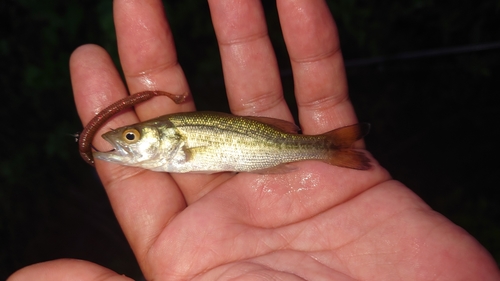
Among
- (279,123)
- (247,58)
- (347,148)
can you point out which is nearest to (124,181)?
(279,123)

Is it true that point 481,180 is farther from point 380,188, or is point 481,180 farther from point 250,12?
point 250,12

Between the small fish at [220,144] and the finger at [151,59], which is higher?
the finger at [151,59]

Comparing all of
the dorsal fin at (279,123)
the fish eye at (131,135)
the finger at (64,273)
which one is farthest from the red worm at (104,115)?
the finger at (64,273)

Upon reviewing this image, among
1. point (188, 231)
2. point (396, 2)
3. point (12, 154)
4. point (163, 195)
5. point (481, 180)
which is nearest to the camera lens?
point (188, 231)

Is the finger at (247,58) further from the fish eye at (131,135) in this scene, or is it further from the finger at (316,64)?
the fish eye at (131,135)

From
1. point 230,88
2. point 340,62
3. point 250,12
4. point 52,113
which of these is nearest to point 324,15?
point 340,62

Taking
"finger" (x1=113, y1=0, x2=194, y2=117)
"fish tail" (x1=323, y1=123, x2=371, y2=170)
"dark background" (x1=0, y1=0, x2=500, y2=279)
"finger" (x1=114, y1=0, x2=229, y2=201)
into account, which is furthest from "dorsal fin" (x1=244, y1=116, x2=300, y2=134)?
"dark background" (x1=0, y1=0, x2=500, y2=279)

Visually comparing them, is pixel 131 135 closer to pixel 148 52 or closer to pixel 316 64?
pixel 148 52
